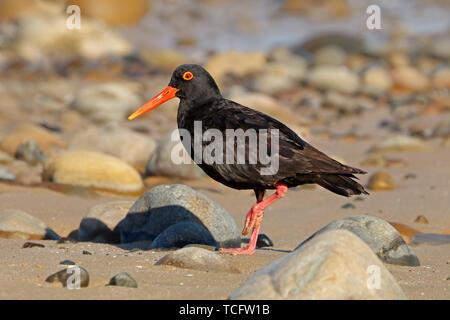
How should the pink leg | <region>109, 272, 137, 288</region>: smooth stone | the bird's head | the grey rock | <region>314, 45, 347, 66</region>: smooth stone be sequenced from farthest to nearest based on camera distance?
<region>314, 45, 347, 66</region>: smooth stone < the grey rock < the bird's head < the pink leg < <region>109, 272, 137, 288</region>: smooth stone

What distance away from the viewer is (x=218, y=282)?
12.8 ft

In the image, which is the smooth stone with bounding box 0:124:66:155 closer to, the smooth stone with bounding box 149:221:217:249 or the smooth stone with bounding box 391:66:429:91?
the smooth stone with bounding box 149:221:217:249

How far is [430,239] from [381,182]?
2.20 metres

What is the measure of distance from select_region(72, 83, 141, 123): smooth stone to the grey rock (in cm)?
412

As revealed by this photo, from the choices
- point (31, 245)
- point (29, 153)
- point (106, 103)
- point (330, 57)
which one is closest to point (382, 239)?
point (31, 245)

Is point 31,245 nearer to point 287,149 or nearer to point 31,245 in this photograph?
point 31,245

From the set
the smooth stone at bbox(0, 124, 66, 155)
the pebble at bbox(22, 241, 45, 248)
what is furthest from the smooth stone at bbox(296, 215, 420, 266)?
the smooth stone at bbox(0, 124, 66, 155)

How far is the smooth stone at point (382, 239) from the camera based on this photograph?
485 cm

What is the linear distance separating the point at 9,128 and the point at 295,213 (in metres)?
6.37

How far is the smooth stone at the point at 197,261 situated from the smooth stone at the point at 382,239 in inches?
36.3

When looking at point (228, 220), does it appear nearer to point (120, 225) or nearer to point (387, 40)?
point (120, 225)

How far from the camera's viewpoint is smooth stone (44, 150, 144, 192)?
7652 mm
